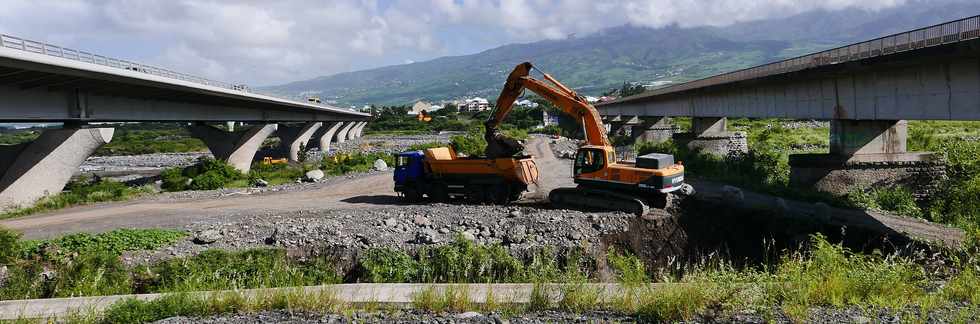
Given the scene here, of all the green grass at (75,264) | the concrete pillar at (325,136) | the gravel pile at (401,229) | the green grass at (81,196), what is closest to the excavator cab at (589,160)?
the gravel pile at (401,229)

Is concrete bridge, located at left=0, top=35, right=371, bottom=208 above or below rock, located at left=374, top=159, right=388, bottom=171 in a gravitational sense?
above

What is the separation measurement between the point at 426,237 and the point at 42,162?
644 inches

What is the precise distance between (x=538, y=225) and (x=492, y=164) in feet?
14.4

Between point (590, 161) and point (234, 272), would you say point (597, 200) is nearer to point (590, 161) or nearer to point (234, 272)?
point (590, 161)

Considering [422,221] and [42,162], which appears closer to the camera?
[422,221]

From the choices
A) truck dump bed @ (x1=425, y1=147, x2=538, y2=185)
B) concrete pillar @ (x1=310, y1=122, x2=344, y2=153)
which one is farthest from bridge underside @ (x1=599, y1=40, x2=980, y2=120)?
concrete pillar @ (x1=310, y1=122, x2=344, y2=153)

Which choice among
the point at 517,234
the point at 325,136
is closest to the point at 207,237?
the point at 517,234

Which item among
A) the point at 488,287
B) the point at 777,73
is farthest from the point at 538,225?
the point at 777,73

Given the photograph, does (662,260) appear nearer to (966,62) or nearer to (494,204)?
(494,204)

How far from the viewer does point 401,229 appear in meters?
15.8

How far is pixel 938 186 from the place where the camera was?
818 inches

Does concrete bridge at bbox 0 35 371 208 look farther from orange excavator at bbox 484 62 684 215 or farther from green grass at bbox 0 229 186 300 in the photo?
orange excavator at bbox 484 62 684 215

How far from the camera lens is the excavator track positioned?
17062mm

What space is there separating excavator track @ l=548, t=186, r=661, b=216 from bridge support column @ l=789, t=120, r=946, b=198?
34.8 feet
